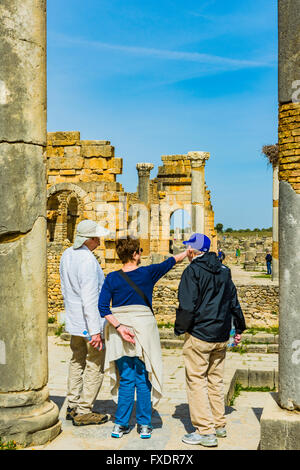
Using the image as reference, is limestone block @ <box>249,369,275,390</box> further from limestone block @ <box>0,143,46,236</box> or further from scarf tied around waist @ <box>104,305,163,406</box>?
limestone block @ <box>0,143,46,236</box>

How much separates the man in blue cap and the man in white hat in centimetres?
82

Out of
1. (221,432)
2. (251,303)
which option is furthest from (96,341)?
(251,303)

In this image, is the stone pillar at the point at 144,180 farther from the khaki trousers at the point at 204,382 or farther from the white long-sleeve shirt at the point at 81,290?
the khaki trousers at the point at 204,382

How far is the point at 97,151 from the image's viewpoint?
14852 millimetres

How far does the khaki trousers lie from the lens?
452 centimetres

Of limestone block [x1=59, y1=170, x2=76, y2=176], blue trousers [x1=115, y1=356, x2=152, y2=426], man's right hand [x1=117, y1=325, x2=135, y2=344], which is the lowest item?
blue trousers [x1=115, y1=356, x2=152, y2=426]

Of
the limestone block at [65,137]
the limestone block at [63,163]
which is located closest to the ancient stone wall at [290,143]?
the limestone block at [63,163]

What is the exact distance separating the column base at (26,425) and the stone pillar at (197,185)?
1494 cm

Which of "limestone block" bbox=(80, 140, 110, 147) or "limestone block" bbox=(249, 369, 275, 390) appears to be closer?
"limestone block" bbox=(249, 369, 275, 390)

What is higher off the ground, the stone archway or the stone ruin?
the stone archway

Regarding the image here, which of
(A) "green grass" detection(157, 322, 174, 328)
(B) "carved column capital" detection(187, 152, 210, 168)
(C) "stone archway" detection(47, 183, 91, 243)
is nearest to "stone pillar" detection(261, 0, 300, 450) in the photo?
(A) "green grass" detection(157, 322, 174, 328)

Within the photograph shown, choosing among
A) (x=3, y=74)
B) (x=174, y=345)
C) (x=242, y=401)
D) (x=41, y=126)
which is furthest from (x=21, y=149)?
(x=174, y=345)

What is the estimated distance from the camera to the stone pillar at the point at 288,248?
4.13 meters
